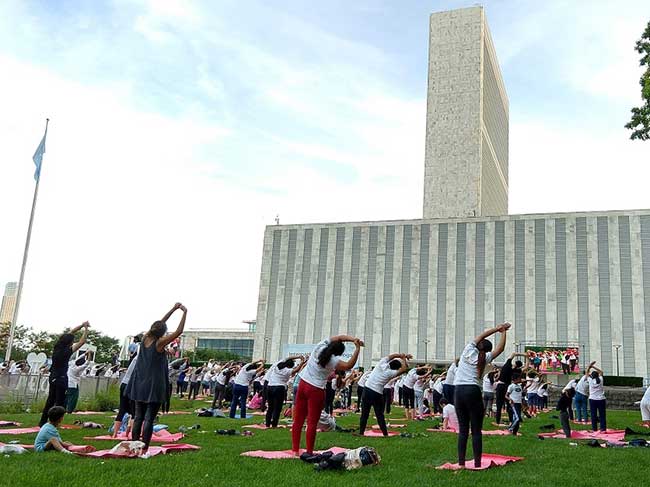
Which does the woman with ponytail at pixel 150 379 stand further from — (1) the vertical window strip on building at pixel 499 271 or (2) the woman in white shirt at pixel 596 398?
(1) the vertical window strip on building at pixel 499 271

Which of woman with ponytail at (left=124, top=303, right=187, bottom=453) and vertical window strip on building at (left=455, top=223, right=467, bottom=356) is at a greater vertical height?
vertical window strip on building at (left=455, top=223, right=467, bottom=356)

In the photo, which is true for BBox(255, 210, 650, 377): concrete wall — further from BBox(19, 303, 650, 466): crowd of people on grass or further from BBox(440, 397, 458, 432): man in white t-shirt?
BBox(440, 397, 458, 432): man in white t-shirt

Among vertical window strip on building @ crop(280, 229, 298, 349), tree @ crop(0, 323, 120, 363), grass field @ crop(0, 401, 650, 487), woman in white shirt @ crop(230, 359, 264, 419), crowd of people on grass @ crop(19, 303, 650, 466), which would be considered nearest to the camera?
grass field @ crop(0, 401, 650, 487)

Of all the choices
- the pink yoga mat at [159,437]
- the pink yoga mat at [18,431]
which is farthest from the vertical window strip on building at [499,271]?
the pink yoga mat at [18,431]

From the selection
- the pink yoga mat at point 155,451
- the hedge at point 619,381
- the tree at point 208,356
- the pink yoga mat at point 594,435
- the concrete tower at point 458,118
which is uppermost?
the concrete tower at point 458,118

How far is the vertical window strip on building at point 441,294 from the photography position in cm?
7362

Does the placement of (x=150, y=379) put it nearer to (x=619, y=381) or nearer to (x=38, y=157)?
(x=38, y=157)

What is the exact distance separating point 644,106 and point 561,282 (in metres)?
57.5

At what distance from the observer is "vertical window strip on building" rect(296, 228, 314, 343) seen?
80000 millimetres

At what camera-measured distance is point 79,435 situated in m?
11.8

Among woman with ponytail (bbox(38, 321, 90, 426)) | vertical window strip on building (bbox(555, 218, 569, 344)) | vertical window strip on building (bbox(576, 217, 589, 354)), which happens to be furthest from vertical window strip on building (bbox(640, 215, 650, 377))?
woman with ponytail (bbox(38, 321, 90, 426))

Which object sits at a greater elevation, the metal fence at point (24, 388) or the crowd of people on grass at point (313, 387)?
the crowd of people on grass at point (313, 387)

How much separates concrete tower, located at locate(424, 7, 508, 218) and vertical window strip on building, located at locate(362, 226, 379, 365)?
64.0 feet

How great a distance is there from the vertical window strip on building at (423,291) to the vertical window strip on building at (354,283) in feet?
26.3
